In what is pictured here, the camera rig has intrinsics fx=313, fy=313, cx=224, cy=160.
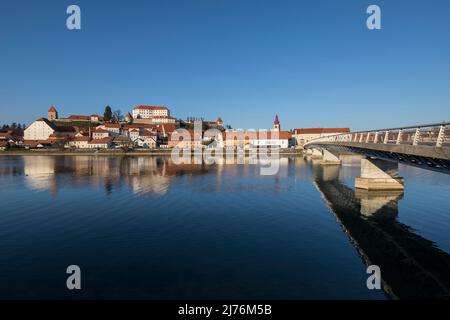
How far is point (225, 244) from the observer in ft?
63.4

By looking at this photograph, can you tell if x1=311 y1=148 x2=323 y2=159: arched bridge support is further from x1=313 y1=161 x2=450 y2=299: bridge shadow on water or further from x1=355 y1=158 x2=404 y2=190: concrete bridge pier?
x1=313 y1=161 x2=450 y2=299: bridge shadow on water

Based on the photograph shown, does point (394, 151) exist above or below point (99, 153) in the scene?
above

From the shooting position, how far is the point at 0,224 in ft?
80.1

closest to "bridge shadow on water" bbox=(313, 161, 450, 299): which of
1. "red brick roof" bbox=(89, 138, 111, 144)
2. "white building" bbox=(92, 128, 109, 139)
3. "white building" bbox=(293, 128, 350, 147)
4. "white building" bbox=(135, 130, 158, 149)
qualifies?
"red brick roof" bbox=(89, 138, 111, 144)

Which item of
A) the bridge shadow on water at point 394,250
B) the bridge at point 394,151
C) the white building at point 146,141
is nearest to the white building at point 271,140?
the white building at point 146,141

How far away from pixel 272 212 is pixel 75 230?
16.0m

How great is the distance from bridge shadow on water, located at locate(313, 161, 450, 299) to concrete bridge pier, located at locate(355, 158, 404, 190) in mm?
4270

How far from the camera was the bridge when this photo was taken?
16556 millimetres

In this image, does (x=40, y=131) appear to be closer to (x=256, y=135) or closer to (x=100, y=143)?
(x=100, y=143)

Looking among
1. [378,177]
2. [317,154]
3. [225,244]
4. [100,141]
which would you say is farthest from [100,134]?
[225,244]

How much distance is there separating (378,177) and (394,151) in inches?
658

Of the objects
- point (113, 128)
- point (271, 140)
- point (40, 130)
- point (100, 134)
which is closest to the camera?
point (271, 140)
